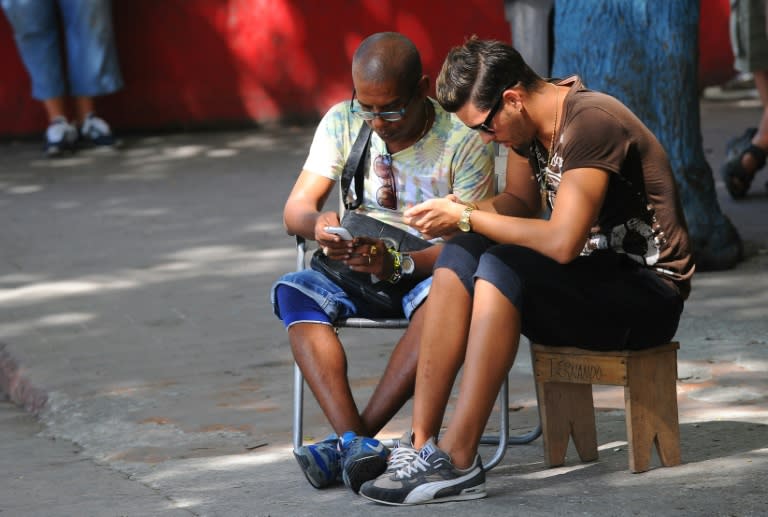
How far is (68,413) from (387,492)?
1.72 metres

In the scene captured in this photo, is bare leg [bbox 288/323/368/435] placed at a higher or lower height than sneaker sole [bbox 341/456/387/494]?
higher

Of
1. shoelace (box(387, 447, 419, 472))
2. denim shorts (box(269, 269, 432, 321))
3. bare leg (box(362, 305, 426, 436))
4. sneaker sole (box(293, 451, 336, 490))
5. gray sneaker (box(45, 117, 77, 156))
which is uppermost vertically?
denim shorts (box(269, 269, 432, 321))

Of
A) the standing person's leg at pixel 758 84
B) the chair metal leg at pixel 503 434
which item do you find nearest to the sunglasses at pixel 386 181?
the chair metal leg at pixel 503 434

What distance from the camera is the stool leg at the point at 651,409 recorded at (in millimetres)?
3740

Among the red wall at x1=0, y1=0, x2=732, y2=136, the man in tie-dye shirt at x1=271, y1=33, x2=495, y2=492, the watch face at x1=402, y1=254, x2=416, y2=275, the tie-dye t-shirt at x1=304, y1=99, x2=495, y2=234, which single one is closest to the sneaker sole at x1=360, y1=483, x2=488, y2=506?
the man in tie-dye shirt at x1=271, y1=33, x2=495, y2=492

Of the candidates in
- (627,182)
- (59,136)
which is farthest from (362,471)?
(59,136)

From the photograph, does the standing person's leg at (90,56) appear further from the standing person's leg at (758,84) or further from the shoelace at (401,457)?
the shoelace at (401,457)

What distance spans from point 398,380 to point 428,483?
43cm

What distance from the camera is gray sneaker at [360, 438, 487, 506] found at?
Result: 3.67 metres

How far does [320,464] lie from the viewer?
12.6 feet

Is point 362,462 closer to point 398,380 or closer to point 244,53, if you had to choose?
point 398,380

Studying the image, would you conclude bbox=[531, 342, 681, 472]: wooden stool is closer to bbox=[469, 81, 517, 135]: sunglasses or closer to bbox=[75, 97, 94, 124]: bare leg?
bbox=[469, 81, 517, 135]: sunglasses

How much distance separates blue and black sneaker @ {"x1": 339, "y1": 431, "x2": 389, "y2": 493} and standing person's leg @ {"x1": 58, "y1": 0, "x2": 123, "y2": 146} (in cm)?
662

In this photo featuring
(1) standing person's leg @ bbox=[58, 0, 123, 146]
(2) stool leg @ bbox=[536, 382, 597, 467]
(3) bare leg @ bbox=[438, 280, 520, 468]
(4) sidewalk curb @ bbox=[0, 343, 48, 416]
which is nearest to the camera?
(3) bare leg @ bbox=[438, 280, 520, 468]
